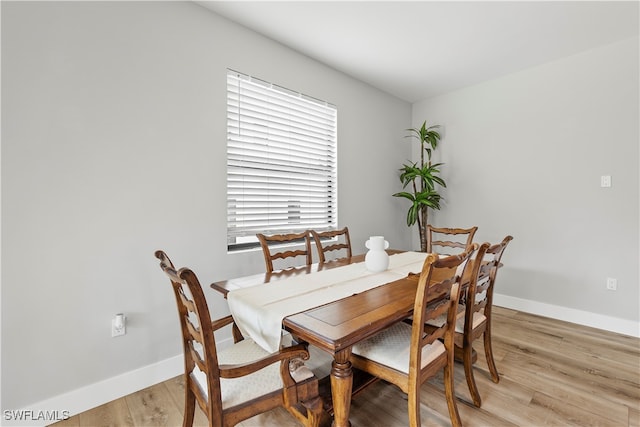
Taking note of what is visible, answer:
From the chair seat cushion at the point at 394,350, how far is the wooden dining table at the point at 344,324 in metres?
0.22

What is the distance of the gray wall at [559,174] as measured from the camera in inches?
106

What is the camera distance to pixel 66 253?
65.1 inches

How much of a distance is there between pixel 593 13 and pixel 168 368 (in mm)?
4136

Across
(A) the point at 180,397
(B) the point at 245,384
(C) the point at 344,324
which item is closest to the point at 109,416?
(A) the point at 180,397

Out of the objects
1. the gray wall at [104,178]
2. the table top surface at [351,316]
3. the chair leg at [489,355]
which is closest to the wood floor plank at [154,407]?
the gray wall at [104,178]

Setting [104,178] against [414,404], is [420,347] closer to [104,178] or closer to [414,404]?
[414,404]

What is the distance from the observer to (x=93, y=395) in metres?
1.72

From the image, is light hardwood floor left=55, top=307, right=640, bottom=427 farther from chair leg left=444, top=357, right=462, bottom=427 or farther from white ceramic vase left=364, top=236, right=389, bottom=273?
white ceramic vase left=364, top=236, right=389, bottom=273

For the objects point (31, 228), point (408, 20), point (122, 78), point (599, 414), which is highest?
point (408, 20)

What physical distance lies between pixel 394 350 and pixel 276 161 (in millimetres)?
1875

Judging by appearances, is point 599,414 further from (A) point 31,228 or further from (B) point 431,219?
(A) point 31,228

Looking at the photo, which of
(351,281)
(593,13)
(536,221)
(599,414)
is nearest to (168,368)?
(351,281)

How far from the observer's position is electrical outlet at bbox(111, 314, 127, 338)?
1.80 m

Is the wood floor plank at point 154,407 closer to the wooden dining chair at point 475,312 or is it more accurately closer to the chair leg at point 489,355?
the wooden dining chair at point 475,312
